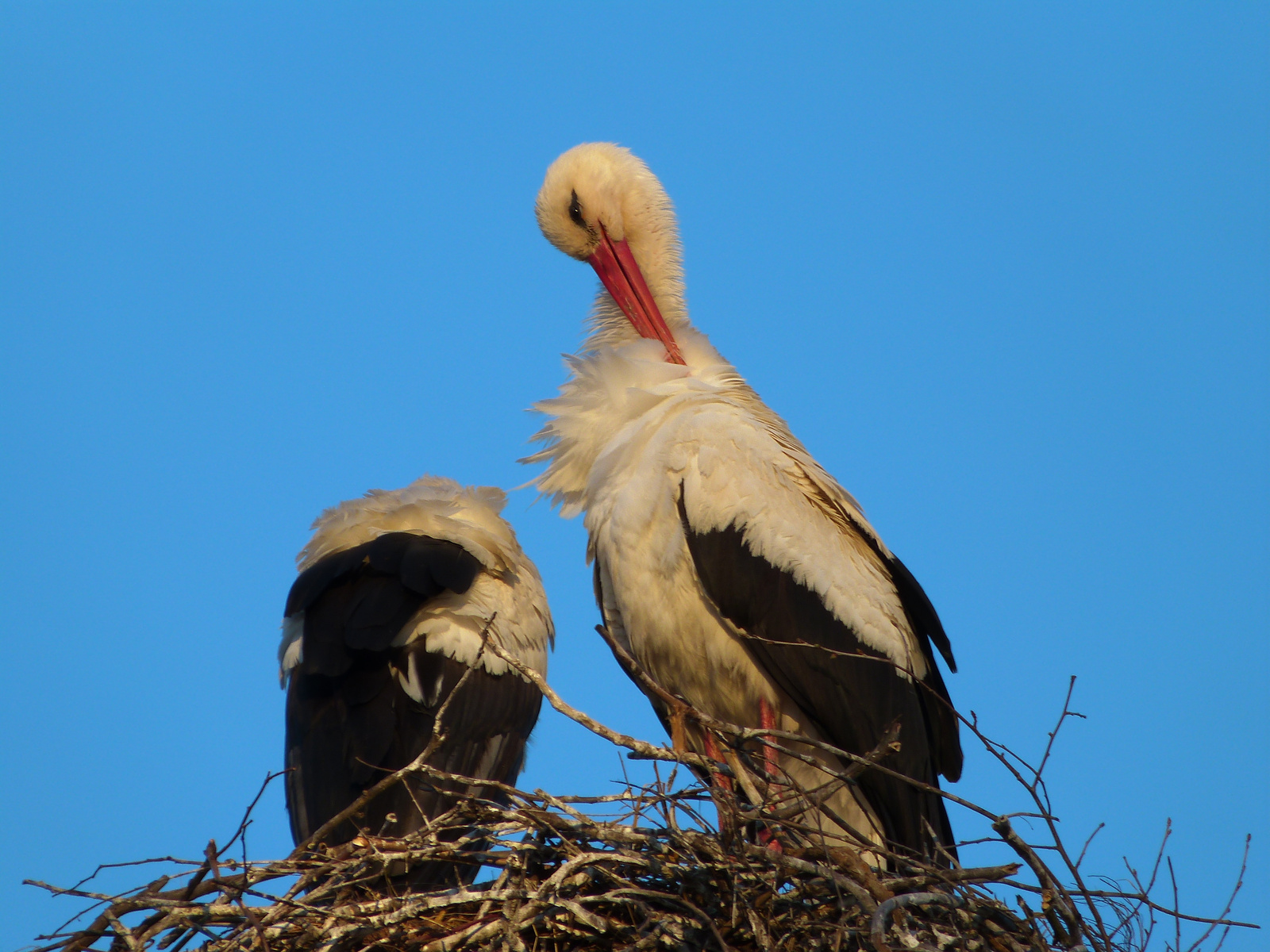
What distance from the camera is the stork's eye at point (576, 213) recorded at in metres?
5.67

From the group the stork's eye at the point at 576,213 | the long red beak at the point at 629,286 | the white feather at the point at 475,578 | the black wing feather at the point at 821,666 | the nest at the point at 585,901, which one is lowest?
the nest at the point at 585,901

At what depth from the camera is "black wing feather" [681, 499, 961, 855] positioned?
4219 millimetres

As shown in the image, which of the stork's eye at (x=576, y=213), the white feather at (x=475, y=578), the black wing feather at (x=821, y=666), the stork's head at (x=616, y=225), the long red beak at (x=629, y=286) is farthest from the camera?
the stork's eye at (x=576, y=213)

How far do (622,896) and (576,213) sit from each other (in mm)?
3261

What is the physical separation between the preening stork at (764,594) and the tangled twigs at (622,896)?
0.70 metres

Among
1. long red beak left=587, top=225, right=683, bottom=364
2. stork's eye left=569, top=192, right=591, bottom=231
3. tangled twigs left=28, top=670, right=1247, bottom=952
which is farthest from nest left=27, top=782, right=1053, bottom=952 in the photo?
stork's eye left=569, top=192, right=591, bottom=231

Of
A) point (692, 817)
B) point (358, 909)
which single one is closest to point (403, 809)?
point (358, 909)

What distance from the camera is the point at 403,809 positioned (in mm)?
4055

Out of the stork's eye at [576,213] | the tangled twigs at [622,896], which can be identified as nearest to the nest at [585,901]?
the tangled twigs at [622,896]

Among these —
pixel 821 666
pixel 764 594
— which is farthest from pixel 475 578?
pixel 821 666

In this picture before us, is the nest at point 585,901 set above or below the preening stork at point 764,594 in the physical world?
below

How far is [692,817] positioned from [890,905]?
2.06 ft

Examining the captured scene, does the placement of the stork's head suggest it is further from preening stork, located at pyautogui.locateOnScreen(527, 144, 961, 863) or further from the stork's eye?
preening stork, located at pyautogui.locateOnScreen(527, 144, 961, 863)

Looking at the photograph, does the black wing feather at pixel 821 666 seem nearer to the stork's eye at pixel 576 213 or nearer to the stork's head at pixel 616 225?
the stork's head at pixel 616 225
